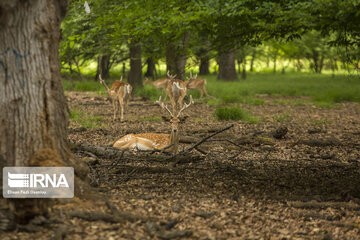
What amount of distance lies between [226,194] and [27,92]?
8.47 ft

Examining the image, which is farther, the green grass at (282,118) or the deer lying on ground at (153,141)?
the green grass at (282,118)

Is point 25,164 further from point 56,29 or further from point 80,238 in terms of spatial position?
point 56,29

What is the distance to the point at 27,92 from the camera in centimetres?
405

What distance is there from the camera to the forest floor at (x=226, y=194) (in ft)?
13.8

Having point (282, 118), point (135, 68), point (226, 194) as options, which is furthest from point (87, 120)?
point (135, 68)

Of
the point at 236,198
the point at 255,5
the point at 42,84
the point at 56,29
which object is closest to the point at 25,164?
the point at 42,84

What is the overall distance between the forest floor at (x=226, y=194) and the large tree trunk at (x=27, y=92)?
1.67ft

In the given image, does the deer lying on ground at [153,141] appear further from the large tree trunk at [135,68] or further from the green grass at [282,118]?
the large tree trunk at [135,68]

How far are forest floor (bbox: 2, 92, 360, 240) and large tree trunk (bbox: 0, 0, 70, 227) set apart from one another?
1.67 ft

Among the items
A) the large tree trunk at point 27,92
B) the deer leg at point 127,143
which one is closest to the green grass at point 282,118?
the deer leg at point 127,143

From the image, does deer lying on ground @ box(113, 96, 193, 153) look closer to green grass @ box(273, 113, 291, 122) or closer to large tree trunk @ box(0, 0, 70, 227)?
large tree trunk @ box(0, 0, 70, 227)

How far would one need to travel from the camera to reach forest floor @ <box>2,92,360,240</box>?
419 centimetres

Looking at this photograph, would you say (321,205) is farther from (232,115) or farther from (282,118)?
(282,118)

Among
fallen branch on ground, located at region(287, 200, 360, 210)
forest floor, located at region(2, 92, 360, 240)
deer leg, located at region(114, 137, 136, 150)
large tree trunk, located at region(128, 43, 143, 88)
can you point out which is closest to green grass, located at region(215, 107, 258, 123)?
forest floor, located at region(2, 92, 360, 240)
